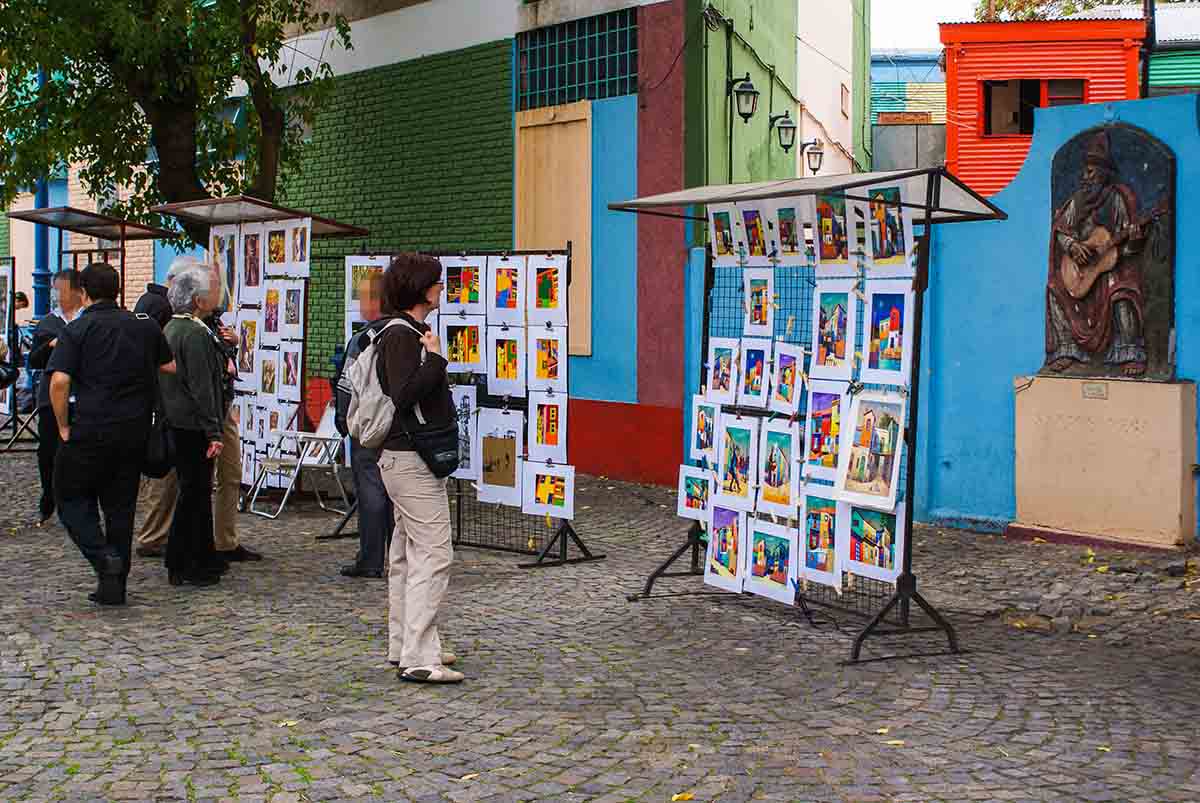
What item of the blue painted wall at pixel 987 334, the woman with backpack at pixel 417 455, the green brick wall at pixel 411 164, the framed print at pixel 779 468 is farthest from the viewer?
the green brick wall at pixel 411 164

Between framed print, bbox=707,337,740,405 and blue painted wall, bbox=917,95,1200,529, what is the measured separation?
3.19m

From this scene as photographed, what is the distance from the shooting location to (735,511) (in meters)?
7.60

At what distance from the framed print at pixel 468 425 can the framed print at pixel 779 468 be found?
2546 mm

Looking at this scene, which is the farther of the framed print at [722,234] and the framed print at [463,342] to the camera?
the framed print at [463,342]

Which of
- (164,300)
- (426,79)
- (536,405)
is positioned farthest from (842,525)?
(426,79)

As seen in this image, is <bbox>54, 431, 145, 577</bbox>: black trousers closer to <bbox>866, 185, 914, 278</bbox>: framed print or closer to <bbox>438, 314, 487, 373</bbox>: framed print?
<bbox>438, 314, 487, 373</bbox>: framed print

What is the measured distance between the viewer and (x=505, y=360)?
9102 millimetres

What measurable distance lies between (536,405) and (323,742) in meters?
3.96

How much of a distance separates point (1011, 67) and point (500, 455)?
19009mm

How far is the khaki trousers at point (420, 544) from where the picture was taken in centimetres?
607

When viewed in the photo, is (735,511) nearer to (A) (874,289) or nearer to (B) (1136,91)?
(A) (874,289)

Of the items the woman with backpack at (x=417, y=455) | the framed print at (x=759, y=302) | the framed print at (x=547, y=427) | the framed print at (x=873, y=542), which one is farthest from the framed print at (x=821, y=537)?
the framed print at (x=547, y=427)

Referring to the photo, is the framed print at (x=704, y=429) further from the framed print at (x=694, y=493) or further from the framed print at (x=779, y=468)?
the framed print at (x=779, y=468)

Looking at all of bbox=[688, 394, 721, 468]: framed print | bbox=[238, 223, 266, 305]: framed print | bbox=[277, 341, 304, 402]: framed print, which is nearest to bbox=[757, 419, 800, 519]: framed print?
bbox=[688, 394, 721, 468]: framed print
